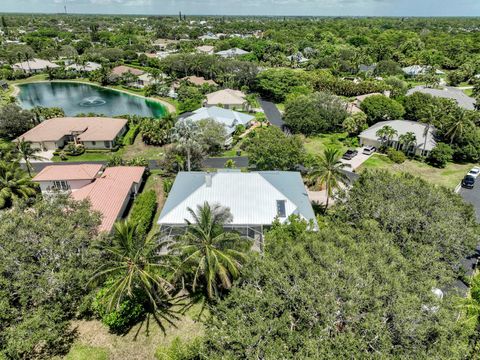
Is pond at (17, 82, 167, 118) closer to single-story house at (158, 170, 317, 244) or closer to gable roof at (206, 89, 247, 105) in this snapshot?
gable roof at (206, 89, 247, 105)

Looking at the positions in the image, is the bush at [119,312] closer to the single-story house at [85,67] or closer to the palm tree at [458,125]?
the palm tree at [458,125]

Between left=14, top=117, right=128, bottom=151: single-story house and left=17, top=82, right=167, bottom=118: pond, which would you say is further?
left=17, top=82, right=167, bottom=118: pond

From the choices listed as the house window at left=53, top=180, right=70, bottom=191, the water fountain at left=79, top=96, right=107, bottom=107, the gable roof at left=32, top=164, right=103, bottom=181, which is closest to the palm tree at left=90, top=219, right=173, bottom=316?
the gable roof at left=32, top=164, right=103, bottom=181

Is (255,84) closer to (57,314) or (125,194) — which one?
(125,194)

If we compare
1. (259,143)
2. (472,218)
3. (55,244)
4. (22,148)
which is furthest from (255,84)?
(55,244)

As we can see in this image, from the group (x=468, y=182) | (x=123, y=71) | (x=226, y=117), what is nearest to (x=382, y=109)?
(x=468, y=182)

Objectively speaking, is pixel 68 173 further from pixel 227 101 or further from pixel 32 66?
pixel 32 66
